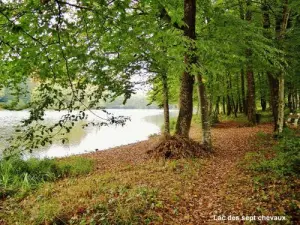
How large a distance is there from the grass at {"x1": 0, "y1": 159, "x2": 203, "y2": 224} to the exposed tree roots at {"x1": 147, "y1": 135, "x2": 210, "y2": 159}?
1318 mm

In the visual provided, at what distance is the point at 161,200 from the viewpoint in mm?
5410

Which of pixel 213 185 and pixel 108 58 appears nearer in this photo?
pixel 108 58

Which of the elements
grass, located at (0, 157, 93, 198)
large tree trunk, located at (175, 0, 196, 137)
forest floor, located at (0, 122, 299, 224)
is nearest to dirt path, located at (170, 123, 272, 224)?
forest floor, located at (0, 122, 299, 224)

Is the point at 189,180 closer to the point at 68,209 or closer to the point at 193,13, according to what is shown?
the point at 68,209

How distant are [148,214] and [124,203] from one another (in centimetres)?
65

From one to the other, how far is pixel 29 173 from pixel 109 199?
15.3 feet

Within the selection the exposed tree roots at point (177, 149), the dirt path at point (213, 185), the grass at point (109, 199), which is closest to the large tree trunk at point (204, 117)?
the dirt path at point (213, 185)

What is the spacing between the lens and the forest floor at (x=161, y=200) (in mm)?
4762

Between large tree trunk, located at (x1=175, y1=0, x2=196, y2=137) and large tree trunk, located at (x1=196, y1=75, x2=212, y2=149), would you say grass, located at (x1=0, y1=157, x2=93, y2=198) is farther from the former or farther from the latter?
large tree trunk, located at (x1=196, y1=75, x2=212, y2=149)

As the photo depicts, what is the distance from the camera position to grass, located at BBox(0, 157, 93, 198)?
7207 millimetres

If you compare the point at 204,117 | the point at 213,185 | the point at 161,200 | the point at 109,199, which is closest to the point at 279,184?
the point at 213,185

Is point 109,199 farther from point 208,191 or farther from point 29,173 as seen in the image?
point 29,173

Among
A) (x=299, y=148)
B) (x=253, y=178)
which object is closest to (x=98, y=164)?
(x=253, y=178)

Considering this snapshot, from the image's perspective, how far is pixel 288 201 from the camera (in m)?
4.82
